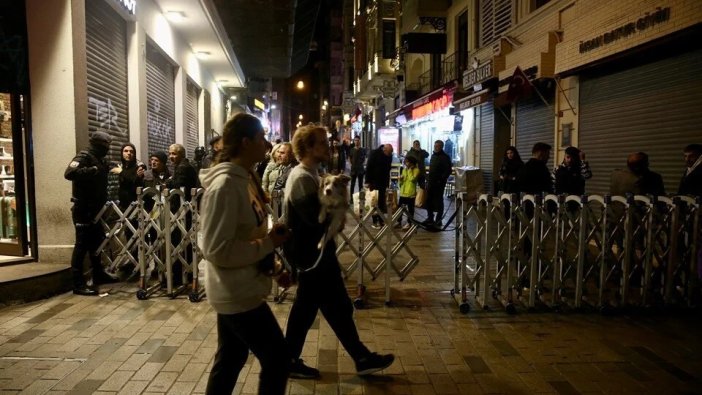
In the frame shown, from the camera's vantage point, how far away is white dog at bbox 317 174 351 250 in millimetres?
3627

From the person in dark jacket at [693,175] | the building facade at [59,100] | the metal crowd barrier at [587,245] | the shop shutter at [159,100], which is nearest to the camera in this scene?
the metal crowd barrier at [587,245]

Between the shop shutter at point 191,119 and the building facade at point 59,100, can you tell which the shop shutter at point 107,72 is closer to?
the building facade at point 59,100

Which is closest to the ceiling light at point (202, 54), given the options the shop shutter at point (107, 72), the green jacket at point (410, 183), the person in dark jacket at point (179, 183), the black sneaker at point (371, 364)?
the shop shutter at point (107, 72)

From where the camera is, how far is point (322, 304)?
154 inches

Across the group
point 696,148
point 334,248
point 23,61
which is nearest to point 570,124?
point 696,148

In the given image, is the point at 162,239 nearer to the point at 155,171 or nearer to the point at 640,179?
the point at 155,171

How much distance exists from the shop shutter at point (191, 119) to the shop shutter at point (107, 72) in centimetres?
539

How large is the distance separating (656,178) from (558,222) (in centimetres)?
210

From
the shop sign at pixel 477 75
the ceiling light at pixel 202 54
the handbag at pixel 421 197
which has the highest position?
the ceiling light at pixel 202 54

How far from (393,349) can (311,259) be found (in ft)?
4.69

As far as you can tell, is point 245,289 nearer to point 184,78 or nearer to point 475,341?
point 475,341

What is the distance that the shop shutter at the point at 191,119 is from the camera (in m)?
14.9

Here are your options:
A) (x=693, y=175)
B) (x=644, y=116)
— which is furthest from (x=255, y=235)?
(x=644, y=116)

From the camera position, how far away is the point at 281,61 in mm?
24594
